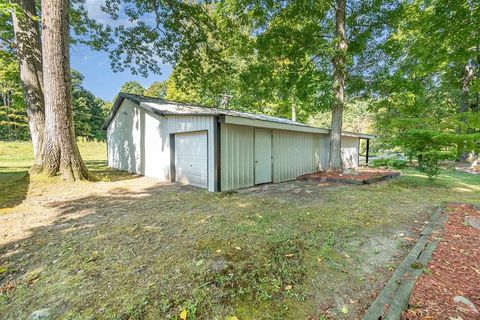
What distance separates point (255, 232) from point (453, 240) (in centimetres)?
276

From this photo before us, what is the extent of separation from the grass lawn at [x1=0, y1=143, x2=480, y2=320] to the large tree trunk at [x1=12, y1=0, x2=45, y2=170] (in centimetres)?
292

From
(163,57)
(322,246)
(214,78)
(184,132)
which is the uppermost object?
(163,57)

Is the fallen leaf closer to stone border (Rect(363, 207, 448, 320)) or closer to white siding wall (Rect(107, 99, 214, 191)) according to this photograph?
stone border (Rect(363, 207, 448, 320))

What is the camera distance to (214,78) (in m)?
11.4

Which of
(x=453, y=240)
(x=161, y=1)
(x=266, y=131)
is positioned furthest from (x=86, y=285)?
(x=161, y=1)

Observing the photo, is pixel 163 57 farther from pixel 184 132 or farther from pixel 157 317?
pixel 157 317

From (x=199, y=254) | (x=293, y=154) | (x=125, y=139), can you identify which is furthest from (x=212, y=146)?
(x=125, y=139)

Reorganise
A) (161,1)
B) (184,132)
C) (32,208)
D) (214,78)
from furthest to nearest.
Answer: (214,78) < (161,1) < (184,132) < (32,208)

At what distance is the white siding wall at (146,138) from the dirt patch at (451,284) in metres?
5.20

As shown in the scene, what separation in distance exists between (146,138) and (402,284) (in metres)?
9.77

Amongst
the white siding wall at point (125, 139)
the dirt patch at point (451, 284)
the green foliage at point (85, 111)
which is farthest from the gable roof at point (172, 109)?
the green foliage at point (85, 111)

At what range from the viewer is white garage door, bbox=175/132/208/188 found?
7.22 m

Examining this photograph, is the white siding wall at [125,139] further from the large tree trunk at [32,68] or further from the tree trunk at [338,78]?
the tree trunk at [338,78]

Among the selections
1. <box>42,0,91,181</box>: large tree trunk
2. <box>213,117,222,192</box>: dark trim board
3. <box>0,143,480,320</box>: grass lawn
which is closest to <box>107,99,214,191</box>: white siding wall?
<box>213,117,222,192</box>: dark trim board
